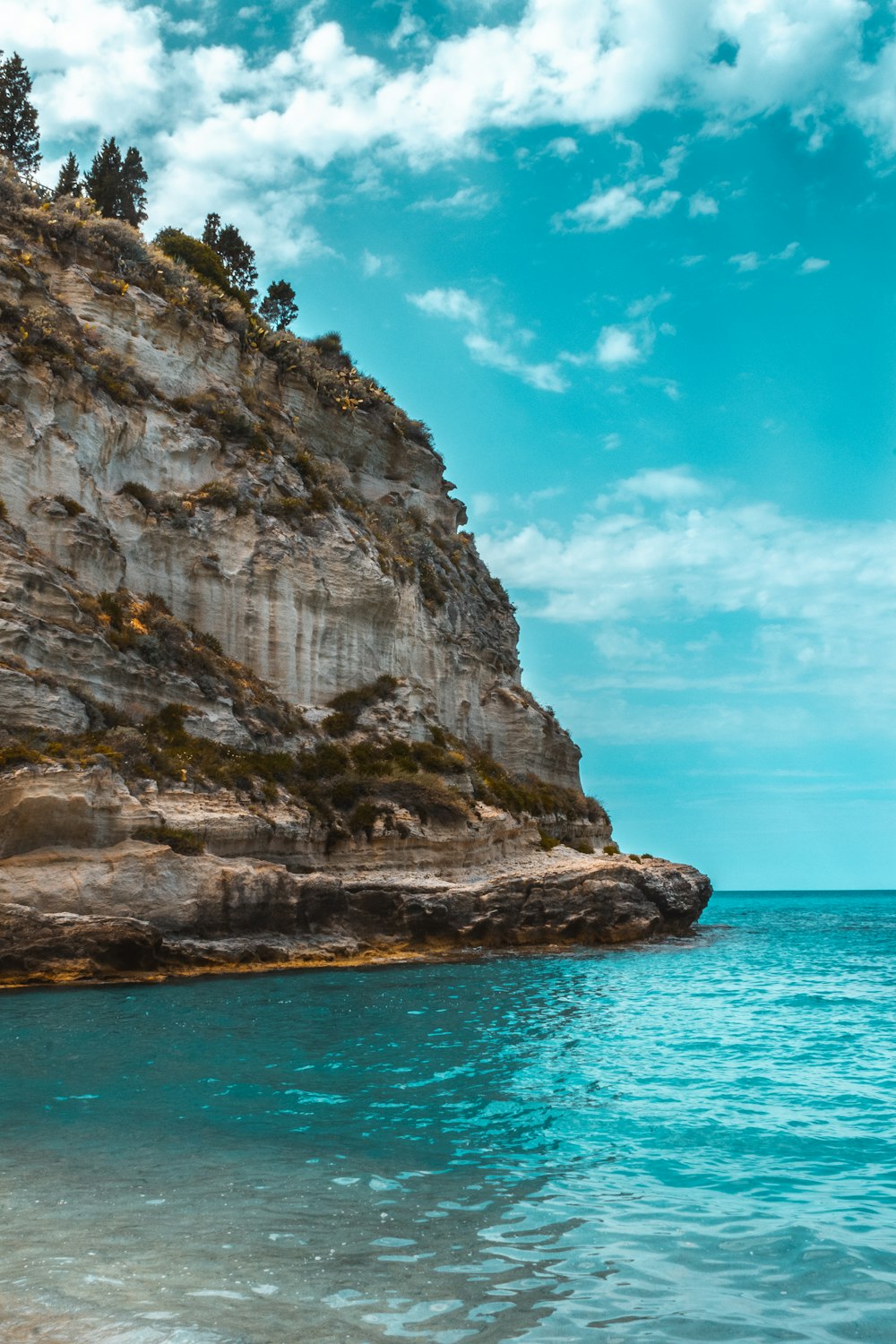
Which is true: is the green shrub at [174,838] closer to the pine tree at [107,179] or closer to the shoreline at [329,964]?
the shoreline at [329,964]

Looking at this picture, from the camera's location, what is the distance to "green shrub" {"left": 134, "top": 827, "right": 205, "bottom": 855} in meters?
25.0

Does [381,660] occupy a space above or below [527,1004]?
above

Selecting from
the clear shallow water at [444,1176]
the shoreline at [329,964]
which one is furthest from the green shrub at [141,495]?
the clear shallow water at [444,1176]

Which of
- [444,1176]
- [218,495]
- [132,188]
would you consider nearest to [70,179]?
[132,188]

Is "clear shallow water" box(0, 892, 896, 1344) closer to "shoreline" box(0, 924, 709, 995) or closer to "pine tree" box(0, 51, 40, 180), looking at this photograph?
"shoreline" box(0, 924, 709, 995)

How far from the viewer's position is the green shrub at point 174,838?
2495cm

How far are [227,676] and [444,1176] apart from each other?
85.7ft

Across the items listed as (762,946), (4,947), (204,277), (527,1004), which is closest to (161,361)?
(204,277)

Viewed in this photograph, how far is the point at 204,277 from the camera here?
50.9m

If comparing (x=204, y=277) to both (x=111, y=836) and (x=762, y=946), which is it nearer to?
(x=111, y=836)

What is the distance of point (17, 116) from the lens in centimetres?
5462

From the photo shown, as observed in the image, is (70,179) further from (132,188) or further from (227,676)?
(227,676)

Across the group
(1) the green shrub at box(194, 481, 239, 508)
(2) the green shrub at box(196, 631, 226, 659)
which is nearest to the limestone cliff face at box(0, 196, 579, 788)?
(1) the green shrub at box(194, 481, 239, 508)

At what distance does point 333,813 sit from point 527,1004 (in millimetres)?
13294
